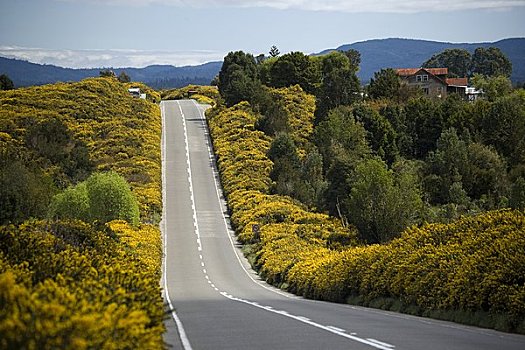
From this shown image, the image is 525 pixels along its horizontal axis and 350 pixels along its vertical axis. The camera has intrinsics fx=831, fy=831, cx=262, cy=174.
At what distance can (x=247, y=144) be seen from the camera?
77562mm

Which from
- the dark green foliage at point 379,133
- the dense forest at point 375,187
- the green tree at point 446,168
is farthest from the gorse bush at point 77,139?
the green tree at point 446,168

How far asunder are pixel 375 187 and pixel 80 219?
57.5 ft

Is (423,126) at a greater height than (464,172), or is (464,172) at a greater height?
(423,126)

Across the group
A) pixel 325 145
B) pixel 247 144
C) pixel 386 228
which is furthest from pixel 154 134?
pixel 386 228

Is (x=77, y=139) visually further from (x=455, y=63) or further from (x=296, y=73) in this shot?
(x=455, y=63)

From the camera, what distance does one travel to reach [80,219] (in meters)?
39.6

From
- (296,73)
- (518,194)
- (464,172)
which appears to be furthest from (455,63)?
(518,194)

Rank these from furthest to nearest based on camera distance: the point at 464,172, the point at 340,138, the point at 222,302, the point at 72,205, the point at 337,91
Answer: the point at 337,91 → the point at 340,138 → the point at 464,172 → the point at 72,205 → the point at 222,302

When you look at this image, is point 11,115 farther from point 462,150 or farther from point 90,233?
point 90,233

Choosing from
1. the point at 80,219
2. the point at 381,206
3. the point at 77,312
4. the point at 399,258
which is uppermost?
the point at 77,312

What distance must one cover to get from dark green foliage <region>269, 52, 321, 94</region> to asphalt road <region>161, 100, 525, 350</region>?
1113cm

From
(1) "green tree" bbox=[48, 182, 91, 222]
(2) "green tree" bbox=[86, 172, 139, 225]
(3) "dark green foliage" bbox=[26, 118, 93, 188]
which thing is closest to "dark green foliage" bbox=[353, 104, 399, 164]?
(3) "dark green foliage" bbox=[26, 118, 93, 188]

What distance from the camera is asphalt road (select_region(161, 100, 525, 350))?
12141 mm

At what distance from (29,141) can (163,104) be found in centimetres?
4312
